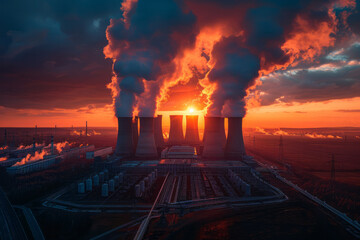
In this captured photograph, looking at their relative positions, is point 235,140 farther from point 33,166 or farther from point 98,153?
point 33,166

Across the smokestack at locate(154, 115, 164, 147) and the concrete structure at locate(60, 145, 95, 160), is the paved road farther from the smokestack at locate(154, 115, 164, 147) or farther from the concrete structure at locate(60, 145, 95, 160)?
the smokestack at locate(154, 115, 164, 147)

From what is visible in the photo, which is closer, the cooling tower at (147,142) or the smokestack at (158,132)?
the cooling tower at (147,142)

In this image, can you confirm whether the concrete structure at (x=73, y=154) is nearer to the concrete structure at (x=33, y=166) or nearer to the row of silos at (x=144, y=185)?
the concrete structure at (x=33, y=166)

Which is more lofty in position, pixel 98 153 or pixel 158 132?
pixel 158 132

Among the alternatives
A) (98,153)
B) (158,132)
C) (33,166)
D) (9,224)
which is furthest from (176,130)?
(9,224)

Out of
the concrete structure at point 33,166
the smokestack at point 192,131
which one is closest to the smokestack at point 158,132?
the smokestack at point 192,131

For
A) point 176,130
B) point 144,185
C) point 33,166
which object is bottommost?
point 144,185

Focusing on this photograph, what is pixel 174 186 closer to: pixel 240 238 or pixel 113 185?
pixel 113 185
